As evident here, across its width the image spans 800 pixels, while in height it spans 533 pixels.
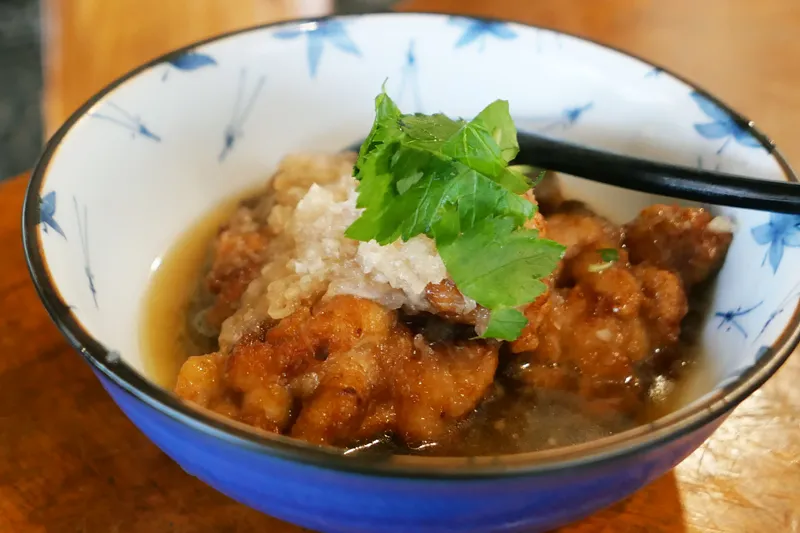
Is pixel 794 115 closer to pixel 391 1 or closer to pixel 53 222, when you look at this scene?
pixel 53 222

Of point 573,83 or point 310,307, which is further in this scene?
point 573,83

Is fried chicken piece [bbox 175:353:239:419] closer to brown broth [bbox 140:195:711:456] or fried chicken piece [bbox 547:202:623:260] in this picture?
brown broth [bbox 140:195:711:456]

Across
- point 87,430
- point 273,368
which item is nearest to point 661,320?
point 273,368

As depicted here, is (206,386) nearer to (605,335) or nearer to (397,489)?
(397,489)

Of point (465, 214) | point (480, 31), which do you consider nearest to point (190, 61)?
point (480, 31)

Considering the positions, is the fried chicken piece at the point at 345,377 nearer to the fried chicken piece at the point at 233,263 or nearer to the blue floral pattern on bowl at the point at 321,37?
the fried chicken piece at the point at 233,263

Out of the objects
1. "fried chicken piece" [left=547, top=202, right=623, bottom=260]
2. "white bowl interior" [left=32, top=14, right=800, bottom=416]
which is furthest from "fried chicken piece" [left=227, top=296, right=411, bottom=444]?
"fried chicken piece" [left=547, top=202, right=623, bottom=260]
